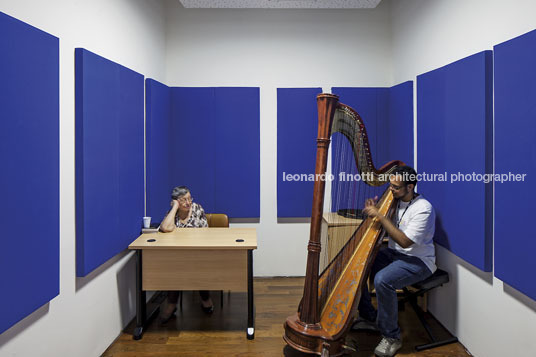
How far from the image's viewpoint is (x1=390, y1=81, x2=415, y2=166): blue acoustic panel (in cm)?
358

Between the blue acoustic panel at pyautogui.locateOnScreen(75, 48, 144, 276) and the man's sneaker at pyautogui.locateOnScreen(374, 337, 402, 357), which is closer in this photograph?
the blue acoustic panel at pyautogui.locateOnScreen(75, 48, 144, 276)

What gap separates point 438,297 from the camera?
3.12 metres

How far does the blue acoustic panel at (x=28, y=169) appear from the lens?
1.63 metres

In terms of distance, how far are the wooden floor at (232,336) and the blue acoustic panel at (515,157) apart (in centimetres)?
92

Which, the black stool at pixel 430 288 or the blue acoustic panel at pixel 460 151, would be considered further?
the black stool at pixel 430 288

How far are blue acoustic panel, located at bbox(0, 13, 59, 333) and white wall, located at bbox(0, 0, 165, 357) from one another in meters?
0.09

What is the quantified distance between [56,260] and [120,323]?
114 cm

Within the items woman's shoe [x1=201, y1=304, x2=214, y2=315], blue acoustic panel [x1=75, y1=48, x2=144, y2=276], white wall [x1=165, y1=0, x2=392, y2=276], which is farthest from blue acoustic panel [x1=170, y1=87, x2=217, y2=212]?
woman's shoe [x1=201, y1=304, x2=214, y2=315]

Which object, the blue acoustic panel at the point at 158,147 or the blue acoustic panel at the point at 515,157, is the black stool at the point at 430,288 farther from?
the blue acoustic panel at the point at 158,147

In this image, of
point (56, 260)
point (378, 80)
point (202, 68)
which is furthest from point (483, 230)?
point (202, 68)

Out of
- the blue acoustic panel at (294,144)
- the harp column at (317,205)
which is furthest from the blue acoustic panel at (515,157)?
the blue acoustic panel at (294,144)

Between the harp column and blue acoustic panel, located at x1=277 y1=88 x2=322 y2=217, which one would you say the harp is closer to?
the harp column

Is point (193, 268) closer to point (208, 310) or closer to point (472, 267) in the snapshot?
point (208, 310)

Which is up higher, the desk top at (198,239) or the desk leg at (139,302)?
the desk top at (198,239)
